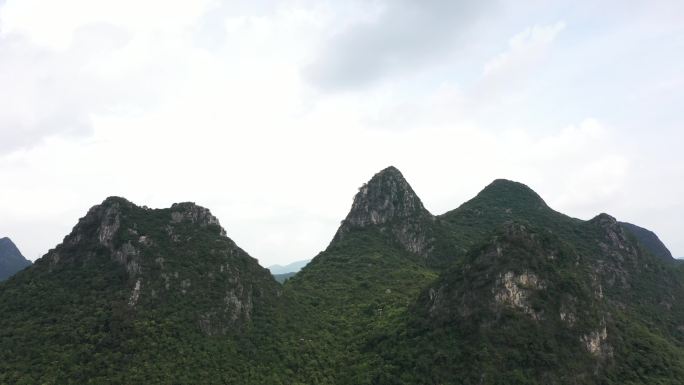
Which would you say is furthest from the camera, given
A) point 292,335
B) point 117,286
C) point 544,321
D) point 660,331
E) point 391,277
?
point 391,277

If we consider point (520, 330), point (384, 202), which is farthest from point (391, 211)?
point (520, 330)

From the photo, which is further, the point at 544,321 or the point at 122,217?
the point at 122,217

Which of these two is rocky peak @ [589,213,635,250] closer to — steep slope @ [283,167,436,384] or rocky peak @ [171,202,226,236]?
steep slope @ [283,167,436,384]

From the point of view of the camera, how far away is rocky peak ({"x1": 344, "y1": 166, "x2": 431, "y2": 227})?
156625 mm

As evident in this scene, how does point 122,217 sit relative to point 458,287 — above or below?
above

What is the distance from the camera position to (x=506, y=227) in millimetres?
95125

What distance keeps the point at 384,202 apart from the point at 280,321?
71.0 metres

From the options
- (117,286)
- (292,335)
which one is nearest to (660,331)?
(292,335)

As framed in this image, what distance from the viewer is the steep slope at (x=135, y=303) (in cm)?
7262

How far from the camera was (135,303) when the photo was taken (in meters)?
83.9

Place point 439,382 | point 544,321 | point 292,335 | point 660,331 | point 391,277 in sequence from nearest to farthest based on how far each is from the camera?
1. point 439,382
2. point 544,321
3. point 292,335
4. point 660,331
5. point 391,277

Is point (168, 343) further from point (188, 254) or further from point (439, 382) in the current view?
point (439, 382)

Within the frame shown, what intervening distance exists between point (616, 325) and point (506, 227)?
27577 millimetres

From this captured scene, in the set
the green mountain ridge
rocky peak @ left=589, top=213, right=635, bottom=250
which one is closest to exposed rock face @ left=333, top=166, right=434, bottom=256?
the green mountain ridge
